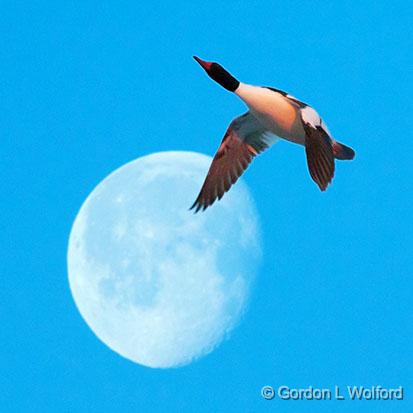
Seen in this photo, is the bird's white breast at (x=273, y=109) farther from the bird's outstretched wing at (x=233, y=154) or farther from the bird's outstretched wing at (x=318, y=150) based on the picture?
the bird's outstretched wing at (x=233, y=154)

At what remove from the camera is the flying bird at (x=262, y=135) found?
10.1 m

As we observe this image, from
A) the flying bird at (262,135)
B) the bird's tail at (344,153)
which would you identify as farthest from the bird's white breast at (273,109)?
the bird's tail at (344,153)

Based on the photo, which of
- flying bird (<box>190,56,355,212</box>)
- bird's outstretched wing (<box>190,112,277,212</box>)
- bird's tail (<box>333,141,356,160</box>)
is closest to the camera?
flying bird (<box>190,56,355,212</box>)

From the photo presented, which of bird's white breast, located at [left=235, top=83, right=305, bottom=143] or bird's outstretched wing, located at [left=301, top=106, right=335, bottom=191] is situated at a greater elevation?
bird's white breast, located at [left=235, top=83, right=305, bottom=143]

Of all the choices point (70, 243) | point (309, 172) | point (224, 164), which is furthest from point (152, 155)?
point (309, 172)

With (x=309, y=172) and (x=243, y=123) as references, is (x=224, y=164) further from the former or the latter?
(x=309, y=172)

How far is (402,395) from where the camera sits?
1378 centimetres

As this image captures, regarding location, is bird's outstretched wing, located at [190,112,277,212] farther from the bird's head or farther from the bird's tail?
the bird's head

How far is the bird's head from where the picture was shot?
10.7 m

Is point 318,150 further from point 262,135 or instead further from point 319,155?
point 262,135

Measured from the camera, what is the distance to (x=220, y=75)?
425 inches

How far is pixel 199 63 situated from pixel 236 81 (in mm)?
457

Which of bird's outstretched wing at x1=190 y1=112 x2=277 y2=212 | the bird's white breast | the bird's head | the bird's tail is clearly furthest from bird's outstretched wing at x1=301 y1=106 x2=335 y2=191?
bird's outstretched wing at x1=190 y1=112 x2=277 y2=212

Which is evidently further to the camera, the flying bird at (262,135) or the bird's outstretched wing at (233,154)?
the bird's outstretched wing at (233,154)
